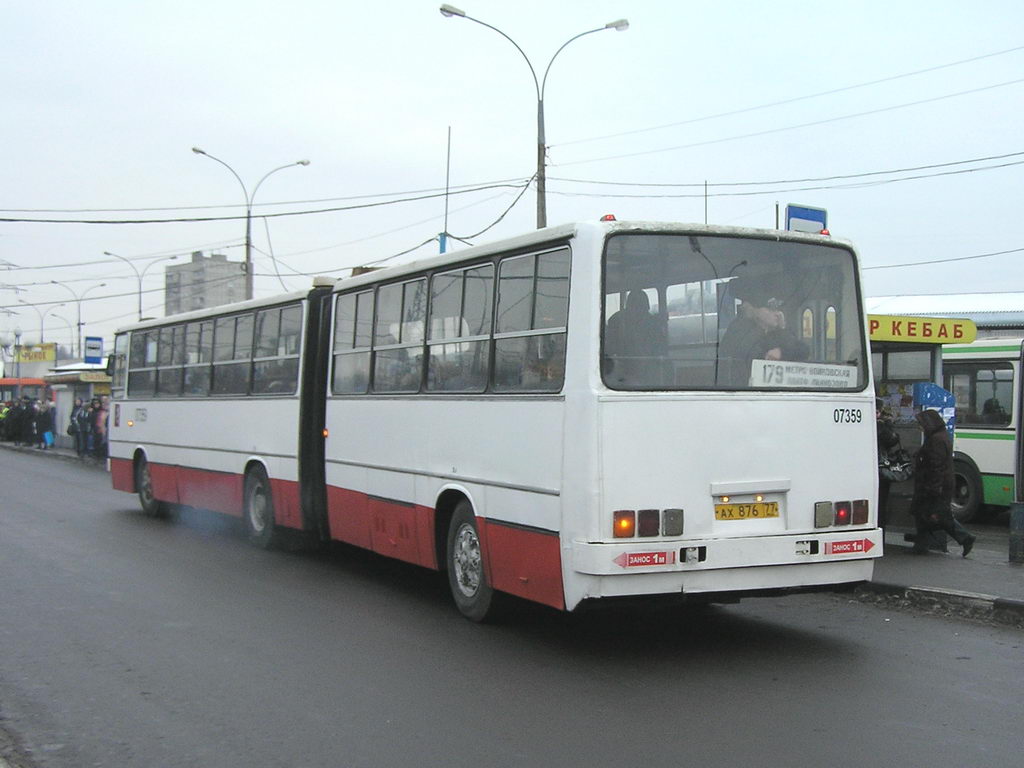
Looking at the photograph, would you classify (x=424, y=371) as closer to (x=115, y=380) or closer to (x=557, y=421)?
(x=557, y=421)

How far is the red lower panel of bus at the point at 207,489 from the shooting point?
42.0 ft

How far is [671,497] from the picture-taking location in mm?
7465

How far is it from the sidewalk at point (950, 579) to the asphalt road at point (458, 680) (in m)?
0.35

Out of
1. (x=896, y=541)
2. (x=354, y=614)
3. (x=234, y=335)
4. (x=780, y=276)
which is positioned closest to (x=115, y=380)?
(x=234, y=335)

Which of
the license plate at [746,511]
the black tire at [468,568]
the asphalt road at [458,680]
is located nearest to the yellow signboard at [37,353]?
the asphalt road at [458,680]

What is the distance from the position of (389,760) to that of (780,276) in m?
4.51

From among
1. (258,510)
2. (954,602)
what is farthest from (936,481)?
(258,510)

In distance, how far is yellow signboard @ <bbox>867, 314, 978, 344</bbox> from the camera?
12.3 meters

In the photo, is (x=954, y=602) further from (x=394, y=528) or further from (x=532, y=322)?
(x=394, y=528)

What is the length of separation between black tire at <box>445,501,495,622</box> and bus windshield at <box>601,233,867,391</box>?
2124 millimetres

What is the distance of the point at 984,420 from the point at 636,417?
1158 centimetres

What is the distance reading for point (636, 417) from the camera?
24.5 ft

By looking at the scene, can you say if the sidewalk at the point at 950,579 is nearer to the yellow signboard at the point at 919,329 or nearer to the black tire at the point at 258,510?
the yellow signboard at the point at 919,329

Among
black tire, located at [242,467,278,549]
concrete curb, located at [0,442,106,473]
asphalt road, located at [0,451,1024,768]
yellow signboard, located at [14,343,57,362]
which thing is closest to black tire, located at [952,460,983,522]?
asphalt road, located at [0,451,1024,768]
